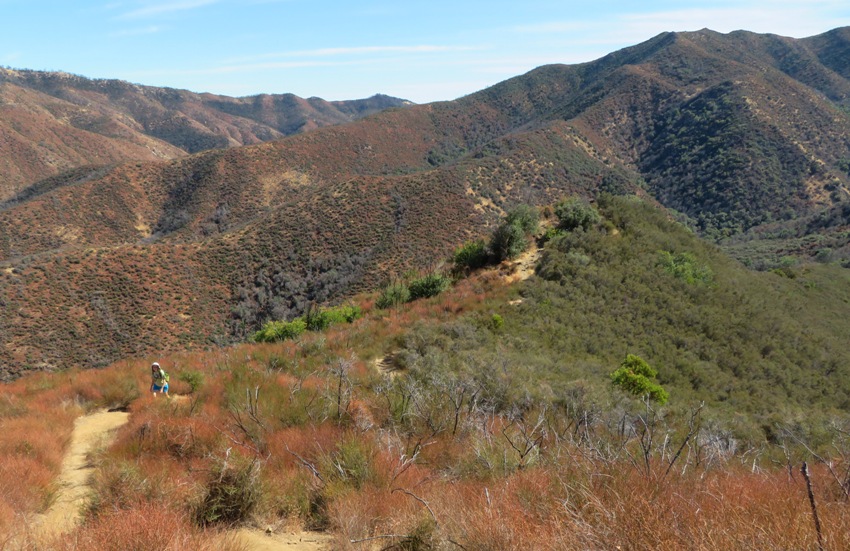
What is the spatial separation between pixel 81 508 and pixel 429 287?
43.0 ft

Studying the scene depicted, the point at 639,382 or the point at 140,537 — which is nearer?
the point at 140,537

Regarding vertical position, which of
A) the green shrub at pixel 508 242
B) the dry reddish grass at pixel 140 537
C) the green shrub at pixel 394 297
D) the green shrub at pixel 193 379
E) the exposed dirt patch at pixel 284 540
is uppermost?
the dry reddish grass at pixel 140 537

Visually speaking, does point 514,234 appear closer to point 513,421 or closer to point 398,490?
point 513,421

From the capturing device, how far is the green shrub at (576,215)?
17766mm

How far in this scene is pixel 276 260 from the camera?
126 feet

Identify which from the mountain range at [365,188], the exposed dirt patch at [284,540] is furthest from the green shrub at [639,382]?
the mountain range at [365,188]

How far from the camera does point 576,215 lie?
17953mm

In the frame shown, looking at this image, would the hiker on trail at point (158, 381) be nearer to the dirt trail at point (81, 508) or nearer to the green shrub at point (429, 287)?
the dirt trail at point (81, 508)

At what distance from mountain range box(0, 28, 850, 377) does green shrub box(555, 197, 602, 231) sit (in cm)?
666

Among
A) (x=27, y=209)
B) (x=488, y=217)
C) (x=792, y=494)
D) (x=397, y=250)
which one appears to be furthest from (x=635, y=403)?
(x=27, y=209)

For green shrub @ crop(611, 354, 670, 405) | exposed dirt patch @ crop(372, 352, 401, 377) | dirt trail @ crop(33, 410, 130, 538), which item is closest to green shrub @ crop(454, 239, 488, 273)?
exposed dirt patch @ crop(372, 352, 401, 377)

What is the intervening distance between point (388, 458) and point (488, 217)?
1696 inches

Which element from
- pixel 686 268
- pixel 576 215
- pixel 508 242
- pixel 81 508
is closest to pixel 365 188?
pixel 576 215

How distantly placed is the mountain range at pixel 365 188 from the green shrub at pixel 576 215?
666 centimetres
